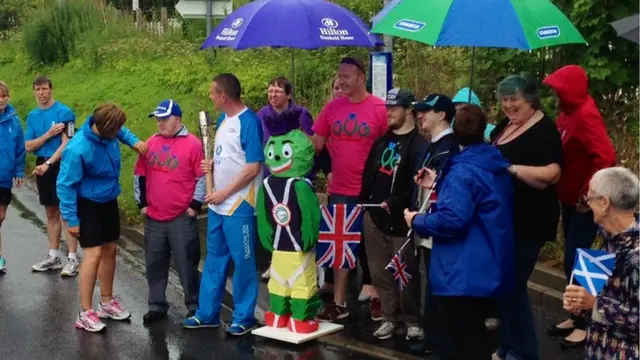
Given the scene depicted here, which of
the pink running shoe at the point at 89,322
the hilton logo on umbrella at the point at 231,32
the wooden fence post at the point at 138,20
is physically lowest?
the pink running shoe at the point at 89,322

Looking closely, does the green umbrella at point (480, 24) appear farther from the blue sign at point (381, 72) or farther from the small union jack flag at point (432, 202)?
the blue sign at point (381, 72)

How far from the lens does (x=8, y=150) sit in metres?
8.82

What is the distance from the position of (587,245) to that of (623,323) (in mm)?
2558

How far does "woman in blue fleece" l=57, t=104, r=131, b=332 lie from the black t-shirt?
3.12 meters

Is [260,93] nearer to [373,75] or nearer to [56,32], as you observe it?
[373,75]

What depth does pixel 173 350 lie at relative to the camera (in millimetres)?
6875

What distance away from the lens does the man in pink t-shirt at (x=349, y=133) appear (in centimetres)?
706

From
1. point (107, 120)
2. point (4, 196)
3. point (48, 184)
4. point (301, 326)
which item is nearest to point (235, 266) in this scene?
point (301, 326)

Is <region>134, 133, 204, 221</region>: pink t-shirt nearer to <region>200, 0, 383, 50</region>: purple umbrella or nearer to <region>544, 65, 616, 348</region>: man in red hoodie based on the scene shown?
<region>200, 0, 383, 50</region>: purple umbrella

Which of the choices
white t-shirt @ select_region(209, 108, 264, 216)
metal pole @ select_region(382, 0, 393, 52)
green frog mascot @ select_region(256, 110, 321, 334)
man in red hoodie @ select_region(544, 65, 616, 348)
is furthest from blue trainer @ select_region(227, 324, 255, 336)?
metal pole @ select_region(382, 0, 393, 52)

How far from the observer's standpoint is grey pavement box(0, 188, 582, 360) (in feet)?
22.1

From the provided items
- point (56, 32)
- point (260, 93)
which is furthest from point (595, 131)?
point (56, 32)

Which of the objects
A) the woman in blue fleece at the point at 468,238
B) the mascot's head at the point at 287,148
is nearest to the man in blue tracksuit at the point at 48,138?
the mascot's head at the point at 287,148

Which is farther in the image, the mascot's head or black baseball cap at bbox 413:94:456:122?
the mascot's head
